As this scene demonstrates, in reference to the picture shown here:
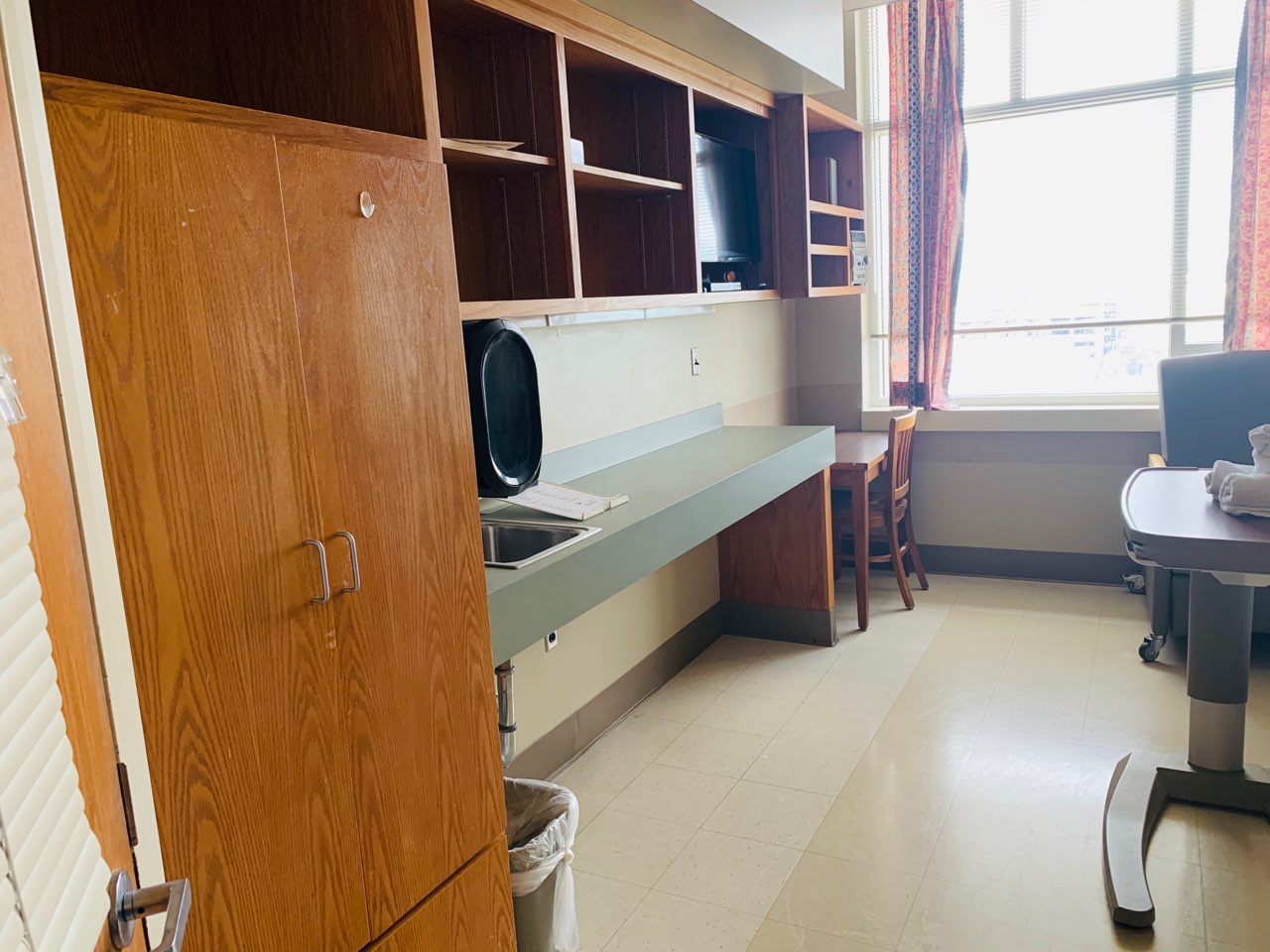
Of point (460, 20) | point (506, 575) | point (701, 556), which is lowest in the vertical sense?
point (701, 556)

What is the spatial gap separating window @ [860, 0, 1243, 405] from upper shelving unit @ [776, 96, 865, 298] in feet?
1.13

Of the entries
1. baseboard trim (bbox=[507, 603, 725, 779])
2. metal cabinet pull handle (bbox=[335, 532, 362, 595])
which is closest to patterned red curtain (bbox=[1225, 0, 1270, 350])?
baseboard trim (bbox=[507, 603, 725, 779])

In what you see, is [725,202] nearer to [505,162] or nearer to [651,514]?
[505,162]

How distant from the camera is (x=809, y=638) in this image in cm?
401

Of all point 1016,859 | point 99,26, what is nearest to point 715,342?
point 1016,859

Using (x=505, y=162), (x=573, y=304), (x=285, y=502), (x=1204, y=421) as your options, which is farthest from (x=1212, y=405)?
(x=285, y=502)

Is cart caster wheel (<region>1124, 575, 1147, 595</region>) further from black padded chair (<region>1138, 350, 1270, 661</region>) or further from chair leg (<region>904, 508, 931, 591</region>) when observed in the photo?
chair leg (<region>904, 508, 931, 591</region>)

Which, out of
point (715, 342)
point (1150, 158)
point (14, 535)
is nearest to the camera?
point (14, 535)

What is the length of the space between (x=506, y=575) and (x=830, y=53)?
2603mm

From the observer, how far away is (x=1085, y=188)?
442 centimetres

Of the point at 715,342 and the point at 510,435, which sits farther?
the point at 715,342

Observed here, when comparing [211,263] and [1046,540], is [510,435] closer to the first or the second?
[211,263]

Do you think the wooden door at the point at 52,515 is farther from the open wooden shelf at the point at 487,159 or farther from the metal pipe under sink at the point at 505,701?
the metal pipe under sink at the point at 505,701

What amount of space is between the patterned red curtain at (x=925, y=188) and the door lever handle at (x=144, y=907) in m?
4.34
